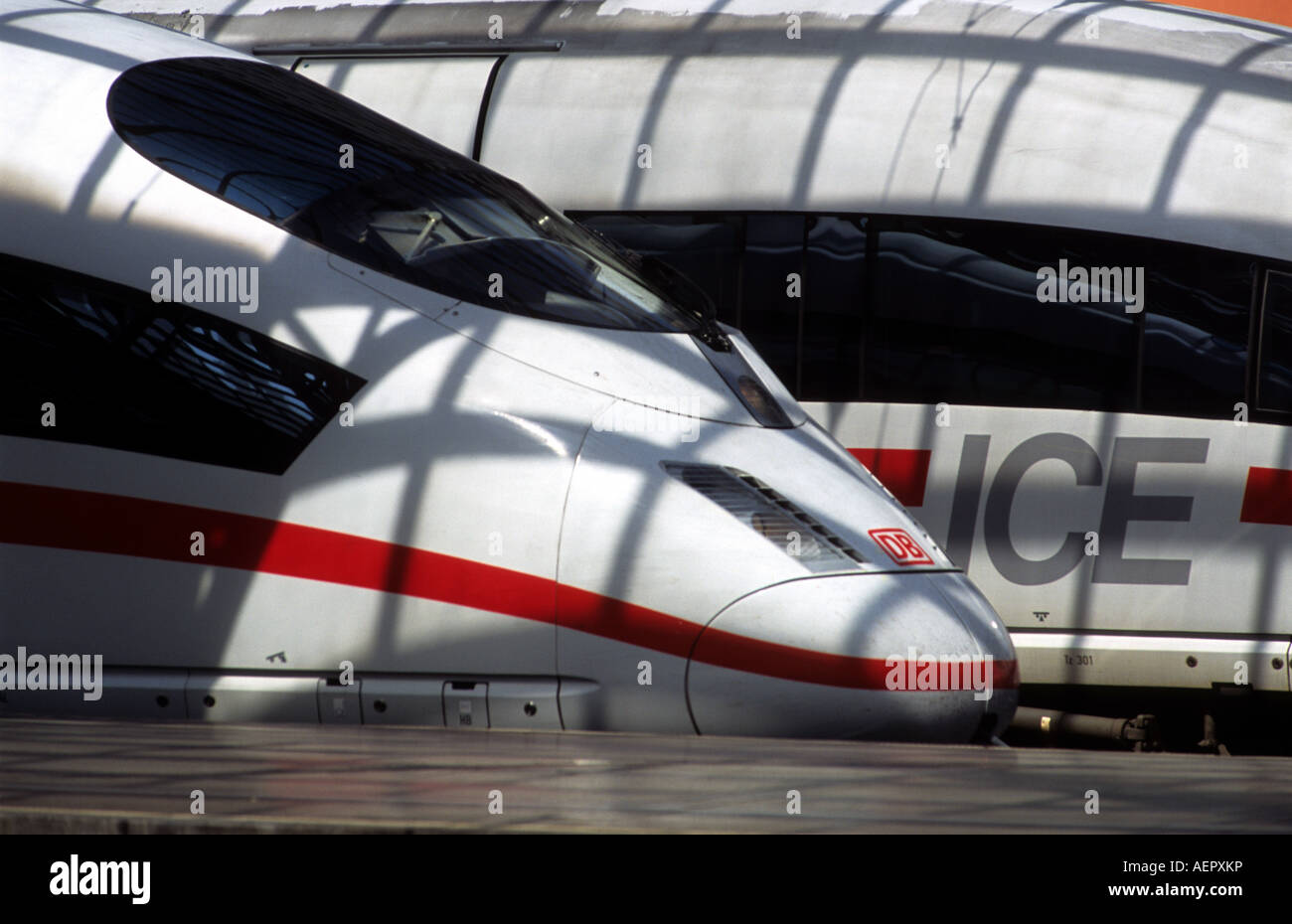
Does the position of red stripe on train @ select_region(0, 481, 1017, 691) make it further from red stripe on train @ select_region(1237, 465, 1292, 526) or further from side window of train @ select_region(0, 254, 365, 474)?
red stripe on train @ select_region(1237, 465, 1292, 526)

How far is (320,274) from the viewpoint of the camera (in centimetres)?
467

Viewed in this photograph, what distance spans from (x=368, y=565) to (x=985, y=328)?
374 centimetres

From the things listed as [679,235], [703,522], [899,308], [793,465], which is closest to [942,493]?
[899,308]

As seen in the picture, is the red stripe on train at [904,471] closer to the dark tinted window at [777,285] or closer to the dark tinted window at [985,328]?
the dark tinted window at [985,328]

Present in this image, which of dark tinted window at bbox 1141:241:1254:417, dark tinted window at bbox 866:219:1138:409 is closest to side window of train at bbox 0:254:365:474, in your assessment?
dark tinted window at bbox 866:219:1138:409

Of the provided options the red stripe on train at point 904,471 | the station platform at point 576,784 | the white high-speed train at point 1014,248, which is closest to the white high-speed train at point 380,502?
the station platform at point 576,784

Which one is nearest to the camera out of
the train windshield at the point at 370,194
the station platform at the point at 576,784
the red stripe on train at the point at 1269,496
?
the station platform at the point at 576,784

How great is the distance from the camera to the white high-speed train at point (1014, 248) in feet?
22.1

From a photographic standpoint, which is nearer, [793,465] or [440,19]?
[793,465]

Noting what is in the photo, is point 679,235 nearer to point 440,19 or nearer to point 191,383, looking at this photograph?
point 440,19

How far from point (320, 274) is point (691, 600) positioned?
5.27 feet

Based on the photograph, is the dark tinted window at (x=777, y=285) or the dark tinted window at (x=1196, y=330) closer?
the dark tinted window at (x=1196, y=330)

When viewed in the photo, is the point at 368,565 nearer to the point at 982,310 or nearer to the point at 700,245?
the point at 700,245

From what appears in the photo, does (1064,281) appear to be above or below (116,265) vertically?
above
